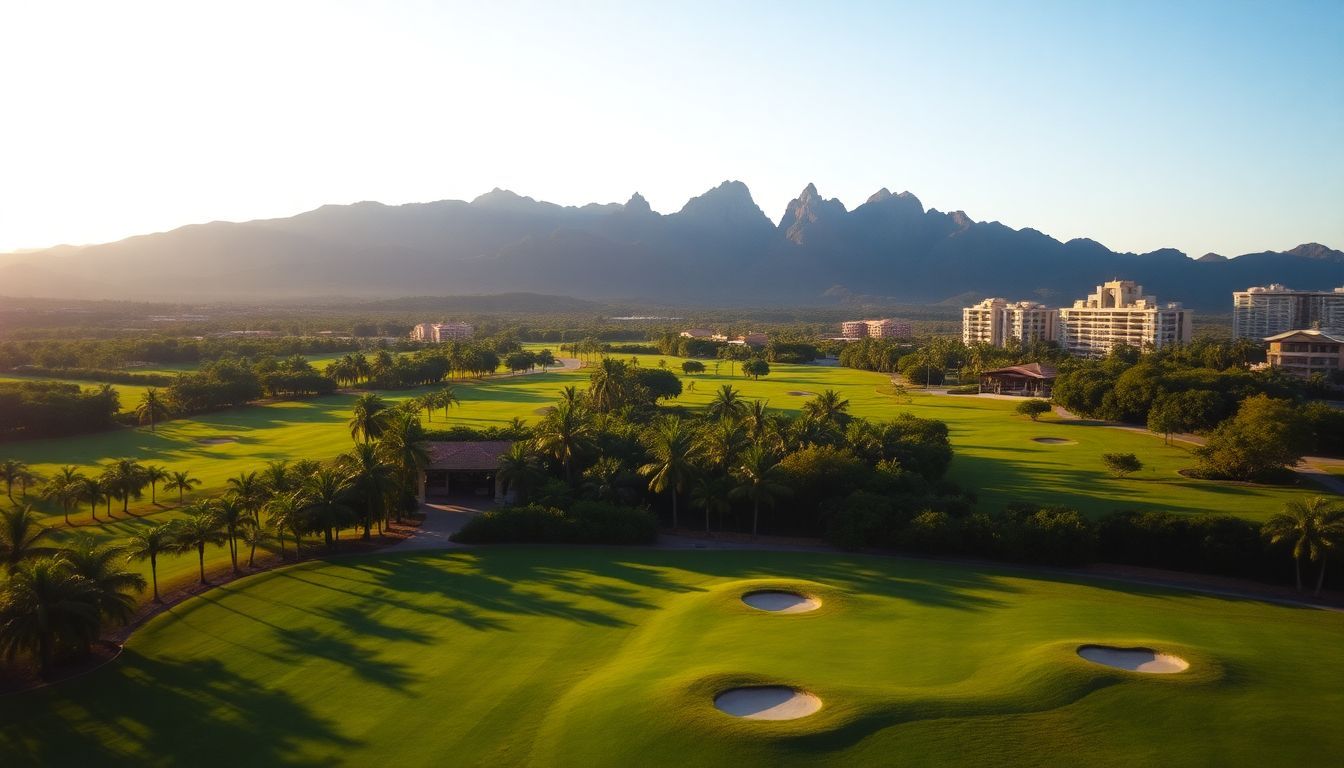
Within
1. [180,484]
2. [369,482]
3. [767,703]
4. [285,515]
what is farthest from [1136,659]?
[180,484]

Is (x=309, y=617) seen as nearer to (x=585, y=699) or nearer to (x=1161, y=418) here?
(x=585, y=699)

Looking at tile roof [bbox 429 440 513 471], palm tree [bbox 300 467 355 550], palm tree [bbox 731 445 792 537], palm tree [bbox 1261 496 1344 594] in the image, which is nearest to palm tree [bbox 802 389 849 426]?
palm tree [bbox 731 445 792 537]

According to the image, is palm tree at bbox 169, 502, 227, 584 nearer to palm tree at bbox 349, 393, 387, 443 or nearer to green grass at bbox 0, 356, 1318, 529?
palm tree at bbox 349, 393, 387, 443

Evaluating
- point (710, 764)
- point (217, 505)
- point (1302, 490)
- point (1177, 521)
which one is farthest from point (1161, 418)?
point (217, 505)

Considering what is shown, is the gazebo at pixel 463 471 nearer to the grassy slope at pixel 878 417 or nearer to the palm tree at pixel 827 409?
the grassy slope at pixel 878 417

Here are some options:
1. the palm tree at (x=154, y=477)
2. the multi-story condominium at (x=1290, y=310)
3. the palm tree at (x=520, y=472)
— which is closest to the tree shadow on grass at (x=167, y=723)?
the palm tree at (x=520, y=472)

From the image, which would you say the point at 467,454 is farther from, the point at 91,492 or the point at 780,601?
the point at 780,601
